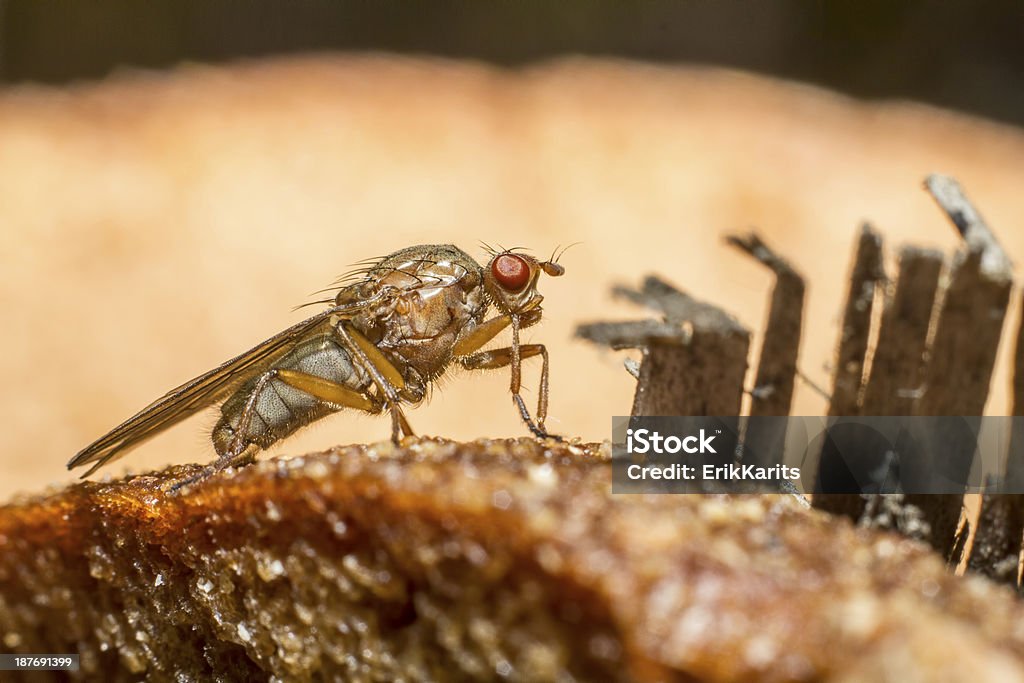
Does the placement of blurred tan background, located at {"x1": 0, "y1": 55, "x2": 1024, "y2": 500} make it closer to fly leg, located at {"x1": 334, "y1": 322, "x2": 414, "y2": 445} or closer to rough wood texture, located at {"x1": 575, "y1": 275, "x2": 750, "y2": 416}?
fly leg, located at {"x1": 334, "y1": 322, "x2": 414, "y2": 445}

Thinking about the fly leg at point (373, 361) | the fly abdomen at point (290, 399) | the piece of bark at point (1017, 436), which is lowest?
the fly abdomen at point (290, 399)

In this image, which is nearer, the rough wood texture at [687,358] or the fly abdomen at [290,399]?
the rough wood texture at [687,358]

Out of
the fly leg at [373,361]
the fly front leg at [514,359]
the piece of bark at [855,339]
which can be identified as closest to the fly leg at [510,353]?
the fly front leg at [514,359]

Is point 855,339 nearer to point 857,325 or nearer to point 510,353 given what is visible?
point 857,325

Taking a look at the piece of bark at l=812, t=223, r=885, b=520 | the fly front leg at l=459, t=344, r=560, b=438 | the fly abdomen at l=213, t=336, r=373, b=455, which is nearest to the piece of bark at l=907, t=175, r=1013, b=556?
the piece of bark at l=812, t=223, r=885, b=520

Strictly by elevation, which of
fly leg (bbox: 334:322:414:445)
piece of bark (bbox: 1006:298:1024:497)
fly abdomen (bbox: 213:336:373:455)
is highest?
piece of bark (bbox: 1006:298:1024:497)

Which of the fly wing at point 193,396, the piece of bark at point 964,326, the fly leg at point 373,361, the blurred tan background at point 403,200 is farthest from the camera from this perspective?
the blurred tan background at point 403,200

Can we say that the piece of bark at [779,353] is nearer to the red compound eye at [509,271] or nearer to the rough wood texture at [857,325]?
the rough wood texture at [857,325]
